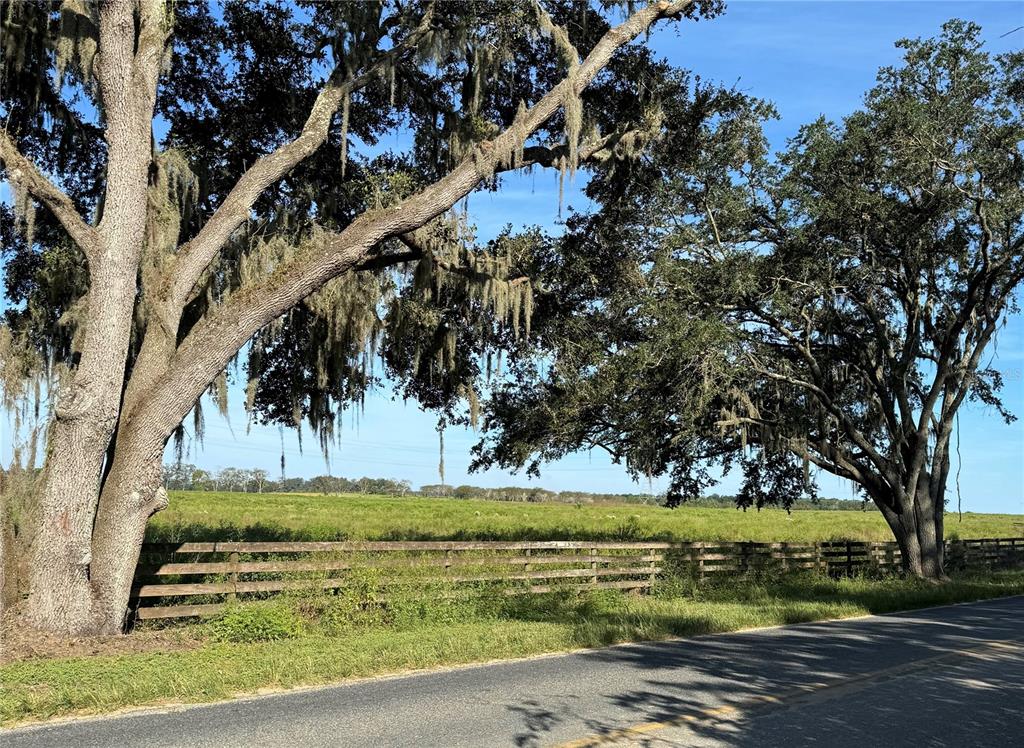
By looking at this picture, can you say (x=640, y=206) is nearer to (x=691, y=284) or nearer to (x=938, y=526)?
(x=691, y=284)

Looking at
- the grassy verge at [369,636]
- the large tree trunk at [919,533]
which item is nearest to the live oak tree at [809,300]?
the large tree trunk at [919,533]

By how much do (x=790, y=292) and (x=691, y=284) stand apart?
9.23 ft

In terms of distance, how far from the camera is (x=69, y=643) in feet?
29.7

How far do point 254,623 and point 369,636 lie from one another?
144 centimetres

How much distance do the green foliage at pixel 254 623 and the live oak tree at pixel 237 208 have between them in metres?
1.21

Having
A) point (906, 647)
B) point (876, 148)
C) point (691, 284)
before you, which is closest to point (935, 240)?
point (876, 148)

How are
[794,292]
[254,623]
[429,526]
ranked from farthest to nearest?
[429,526], [794,292], [254,623]

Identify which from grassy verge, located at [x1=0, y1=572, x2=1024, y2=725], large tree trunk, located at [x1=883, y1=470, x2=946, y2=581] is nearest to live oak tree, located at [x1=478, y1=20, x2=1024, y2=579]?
large tree trunk, located at [x1=883, y1=470, x2=946, y2=581]

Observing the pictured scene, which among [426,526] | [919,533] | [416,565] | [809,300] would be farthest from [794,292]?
[426,526]

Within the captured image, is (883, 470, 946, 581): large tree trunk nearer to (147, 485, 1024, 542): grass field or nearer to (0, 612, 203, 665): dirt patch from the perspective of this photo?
(147, 485, 1024, 542): grass field

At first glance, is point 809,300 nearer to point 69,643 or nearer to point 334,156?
point 334,156

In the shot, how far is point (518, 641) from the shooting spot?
1021cm

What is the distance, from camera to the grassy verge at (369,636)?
721cm

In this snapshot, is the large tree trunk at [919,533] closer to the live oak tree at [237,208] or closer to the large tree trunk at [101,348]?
the live oak tree at [237,208]
